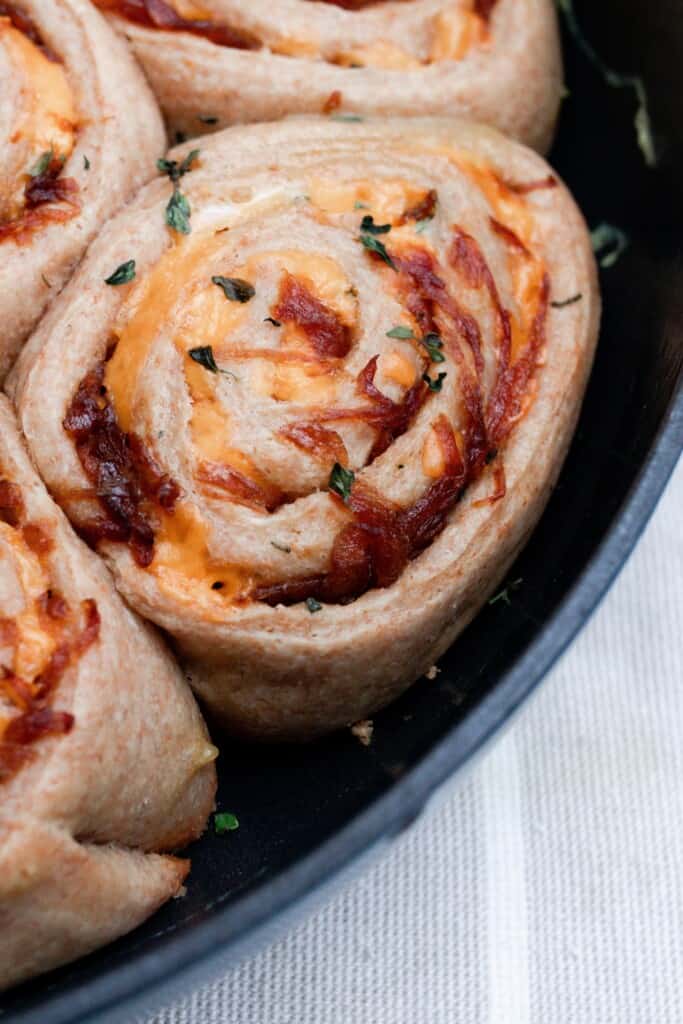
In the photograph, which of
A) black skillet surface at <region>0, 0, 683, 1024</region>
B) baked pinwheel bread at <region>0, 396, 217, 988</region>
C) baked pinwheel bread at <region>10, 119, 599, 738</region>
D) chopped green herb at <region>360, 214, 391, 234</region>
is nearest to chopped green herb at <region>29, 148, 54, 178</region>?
baked pinwheel bread at <region>10, 119, 599, 738</region>

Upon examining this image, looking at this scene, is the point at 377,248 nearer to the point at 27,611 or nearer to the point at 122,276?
the point at 122,276

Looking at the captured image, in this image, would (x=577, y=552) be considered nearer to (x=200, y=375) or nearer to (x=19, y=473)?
(x=200, y=375)

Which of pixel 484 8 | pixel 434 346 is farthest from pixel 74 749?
pixel 484 8

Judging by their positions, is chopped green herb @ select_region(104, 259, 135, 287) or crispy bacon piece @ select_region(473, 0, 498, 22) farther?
crispy bacon piece @ select_region(473, 0, 498, 22)

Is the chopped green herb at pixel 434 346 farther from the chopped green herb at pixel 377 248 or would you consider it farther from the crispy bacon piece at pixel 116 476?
the crispy bacon piece at pixel 116 476

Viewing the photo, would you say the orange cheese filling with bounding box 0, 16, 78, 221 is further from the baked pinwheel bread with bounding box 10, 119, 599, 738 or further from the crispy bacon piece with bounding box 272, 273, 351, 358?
the crispy bacon piece with bounding box 272, 273, 351, 358

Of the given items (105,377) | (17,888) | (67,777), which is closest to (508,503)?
(105,377)

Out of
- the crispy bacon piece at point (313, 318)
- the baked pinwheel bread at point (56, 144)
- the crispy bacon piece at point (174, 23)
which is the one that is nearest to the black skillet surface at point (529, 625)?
the crispy bacon piece at point (313, 318)
